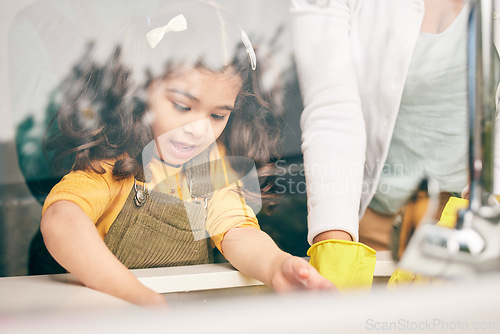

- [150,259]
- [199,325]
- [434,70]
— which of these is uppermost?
[434,70]

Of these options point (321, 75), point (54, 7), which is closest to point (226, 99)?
point (321, 75)

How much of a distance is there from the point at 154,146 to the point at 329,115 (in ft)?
0.97

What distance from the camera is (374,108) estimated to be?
79cm

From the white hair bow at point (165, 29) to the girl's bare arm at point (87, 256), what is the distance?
0.26 metres

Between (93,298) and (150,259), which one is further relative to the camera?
(150,259)

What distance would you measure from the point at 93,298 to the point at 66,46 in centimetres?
37

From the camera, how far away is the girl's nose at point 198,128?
2.12ft

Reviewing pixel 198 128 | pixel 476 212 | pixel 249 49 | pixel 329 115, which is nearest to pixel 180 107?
pixel 198 128

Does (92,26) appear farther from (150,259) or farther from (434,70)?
(434,70)

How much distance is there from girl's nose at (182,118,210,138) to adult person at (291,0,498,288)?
0.18 m

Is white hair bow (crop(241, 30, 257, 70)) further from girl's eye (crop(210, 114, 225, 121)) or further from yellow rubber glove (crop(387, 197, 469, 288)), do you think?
yellow rubber glove (crop(387, 197, 469, 288))

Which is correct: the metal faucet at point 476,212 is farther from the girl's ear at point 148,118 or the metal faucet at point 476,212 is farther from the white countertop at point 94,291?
the girl's ear at point 148,118

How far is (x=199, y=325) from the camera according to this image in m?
0.39

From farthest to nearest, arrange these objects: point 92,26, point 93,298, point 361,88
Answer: point 361,88, point 92,26, point 93,298
